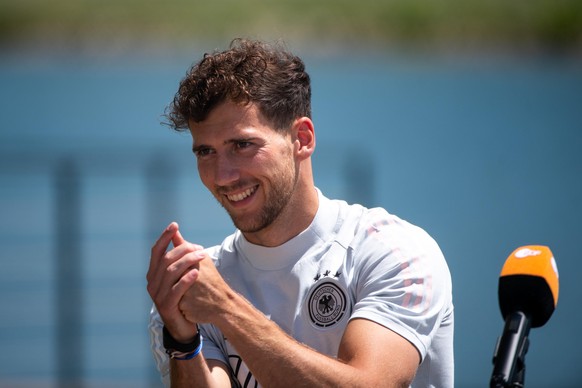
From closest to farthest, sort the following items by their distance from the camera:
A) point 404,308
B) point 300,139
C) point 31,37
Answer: point 404,308
point 300,139
point 31,37

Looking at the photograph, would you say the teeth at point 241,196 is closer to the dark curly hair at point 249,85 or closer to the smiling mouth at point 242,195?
the smiling mouth at point 242,195

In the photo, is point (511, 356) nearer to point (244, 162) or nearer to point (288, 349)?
point (288, 349)

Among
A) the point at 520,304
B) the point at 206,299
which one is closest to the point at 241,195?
the point at 206,299

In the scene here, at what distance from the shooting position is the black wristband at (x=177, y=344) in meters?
1.91

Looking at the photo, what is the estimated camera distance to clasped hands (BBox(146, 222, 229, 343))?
1.79 meters

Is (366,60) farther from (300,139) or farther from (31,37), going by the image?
(300,139)

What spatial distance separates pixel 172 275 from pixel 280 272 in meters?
0.37

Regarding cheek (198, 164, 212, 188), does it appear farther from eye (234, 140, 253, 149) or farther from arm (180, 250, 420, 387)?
arm (180, 250, 420, 387)

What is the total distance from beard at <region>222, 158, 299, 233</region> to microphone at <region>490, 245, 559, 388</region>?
58 centimetres

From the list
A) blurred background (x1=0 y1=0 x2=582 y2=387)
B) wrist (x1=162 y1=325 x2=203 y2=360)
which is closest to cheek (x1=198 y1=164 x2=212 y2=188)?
wrist (x1=162 y1=325 x2=203 y2=360)

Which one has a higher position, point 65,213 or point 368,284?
point 65,213

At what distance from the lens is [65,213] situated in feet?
16.0

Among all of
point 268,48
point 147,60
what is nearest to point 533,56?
point 147,60

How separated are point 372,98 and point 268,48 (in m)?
2.48
